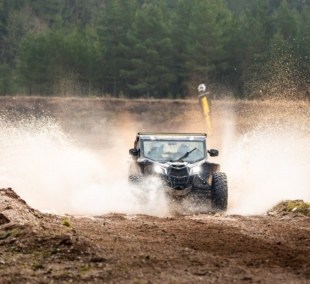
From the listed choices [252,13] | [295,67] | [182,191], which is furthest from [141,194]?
[252,13]

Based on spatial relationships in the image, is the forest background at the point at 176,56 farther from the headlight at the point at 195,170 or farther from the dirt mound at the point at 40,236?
the dirt mound at the point at 40,236

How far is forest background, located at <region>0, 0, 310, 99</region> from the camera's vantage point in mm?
57406

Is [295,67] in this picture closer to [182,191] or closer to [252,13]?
[252,13]

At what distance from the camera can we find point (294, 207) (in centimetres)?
1789

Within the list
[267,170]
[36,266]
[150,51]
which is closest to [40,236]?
[36,266]

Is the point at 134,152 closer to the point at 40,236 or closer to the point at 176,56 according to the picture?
the point at 40,236

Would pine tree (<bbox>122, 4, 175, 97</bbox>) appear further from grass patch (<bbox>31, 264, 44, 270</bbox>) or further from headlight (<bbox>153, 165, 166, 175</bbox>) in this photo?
grass patch (<bbox>31, 264, 44, 270</bbox>)

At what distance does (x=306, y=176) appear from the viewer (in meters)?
26.9

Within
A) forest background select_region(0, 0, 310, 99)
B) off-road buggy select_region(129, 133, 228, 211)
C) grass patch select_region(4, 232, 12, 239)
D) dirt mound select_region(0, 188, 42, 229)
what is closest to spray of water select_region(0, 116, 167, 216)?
off-road buggy select_region(129, 133, 228, 211)

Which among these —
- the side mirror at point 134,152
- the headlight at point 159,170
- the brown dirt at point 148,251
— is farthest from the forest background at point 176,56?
the brown dirt at point 148,251

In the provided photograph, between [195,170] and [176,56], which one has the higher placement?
[176,56]

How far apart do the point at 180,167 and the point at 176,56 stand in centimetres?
4330

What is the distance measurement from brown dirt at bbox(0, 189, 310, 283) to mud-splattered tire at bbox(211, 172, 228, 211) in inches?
163

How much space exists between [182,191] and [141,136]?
2683 millimetres
